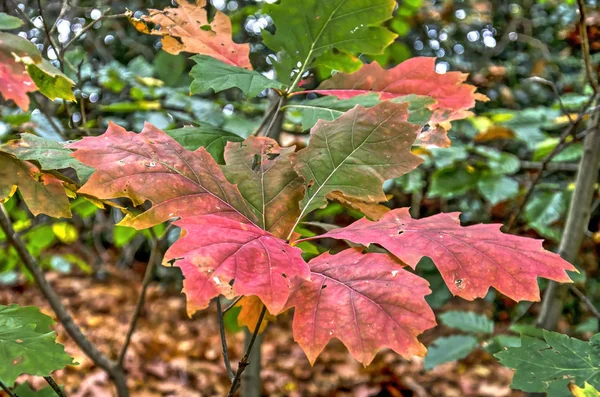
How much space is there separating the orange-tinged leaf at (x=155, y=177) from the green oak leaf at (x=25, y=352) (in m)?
0.18

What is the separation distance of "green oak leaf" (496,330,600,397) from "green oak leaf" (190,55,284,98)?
0.51m

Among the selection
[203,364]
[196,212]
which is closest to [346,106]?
[196,212]

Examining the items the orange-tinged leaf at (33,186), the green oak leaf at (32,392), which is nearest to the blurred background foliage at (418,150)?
the orange-tinged leaf at (33,186)

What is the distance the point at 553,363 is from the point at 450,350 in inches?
39.5

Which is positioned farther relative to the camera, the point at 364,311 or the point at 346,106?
the point at 346,106

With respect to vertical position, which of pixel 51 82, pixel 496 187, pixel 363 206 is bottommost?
pixel 496 187

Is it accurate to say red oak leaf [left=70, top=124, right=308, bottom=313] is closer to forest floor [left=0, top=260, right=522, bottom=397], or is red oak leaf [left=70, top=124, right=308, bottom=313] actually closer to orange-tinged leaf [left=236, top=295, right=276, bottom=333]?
orange-tinged leaf [left=236, top=295, right=276, bottom=333]

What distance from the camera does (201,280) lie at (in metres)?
0.46

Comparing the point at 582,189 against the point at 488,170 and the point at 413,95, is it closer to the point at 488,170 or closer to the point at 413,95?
the point at 488,170

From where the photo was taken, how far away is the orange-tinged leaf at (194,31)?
0.82m

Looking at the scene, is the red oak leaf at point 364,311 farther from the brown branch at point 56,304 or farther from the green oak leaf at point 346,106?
the brown branch at point 56,304

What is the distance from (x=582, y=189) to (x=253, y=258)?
1.02m

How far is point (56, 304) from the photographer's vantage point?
1.12 m

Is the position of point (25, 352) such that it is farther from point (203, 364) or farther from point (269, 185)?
point (203, 364)
